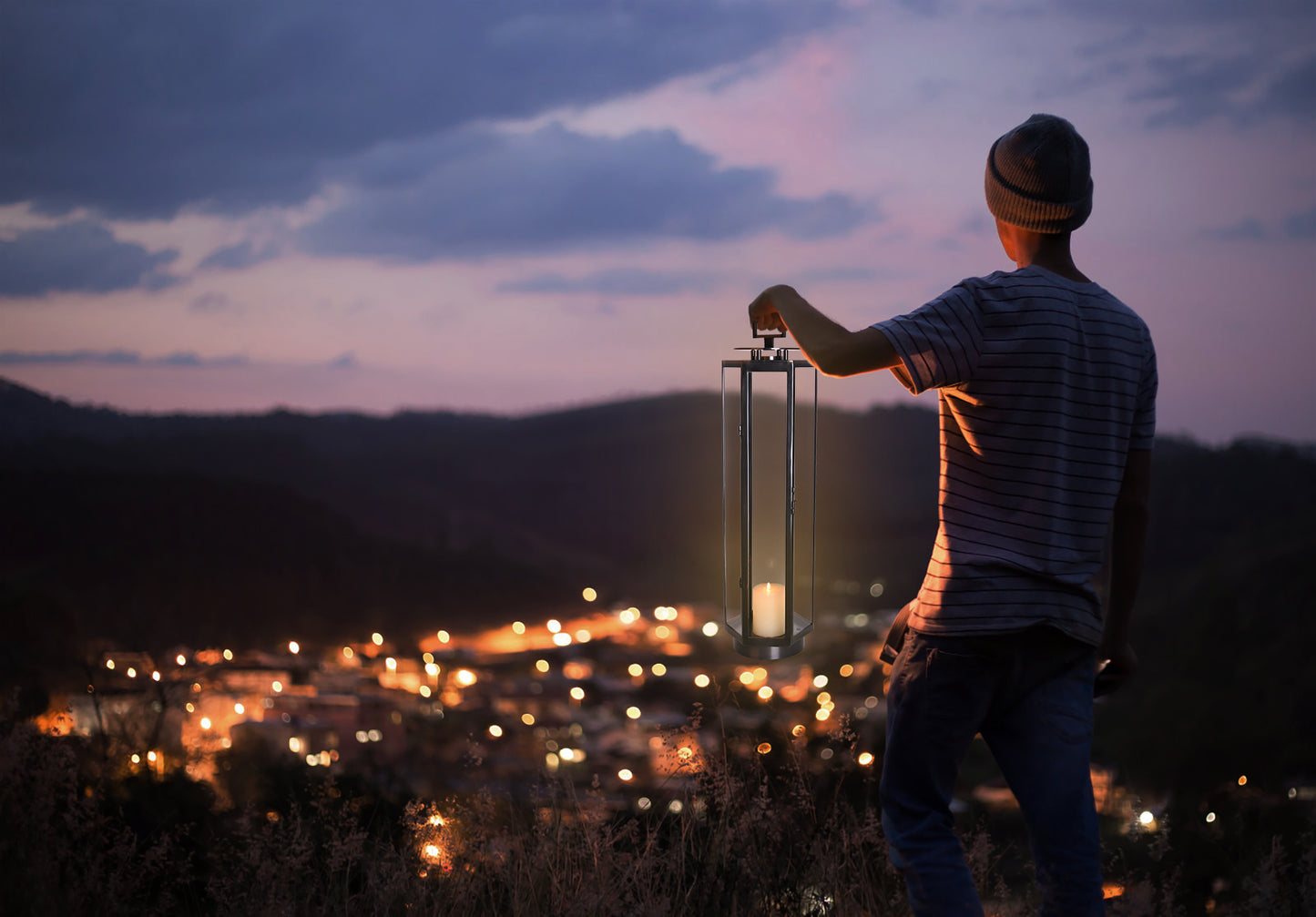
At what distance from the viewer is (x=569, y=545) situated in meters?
16.6

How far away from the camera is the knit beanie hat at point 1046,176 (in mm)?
1258

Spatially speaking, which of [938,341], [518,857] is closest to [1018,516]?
[938,341]

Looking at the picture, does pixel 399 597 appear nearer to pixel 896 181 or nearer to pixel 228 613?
pixel 228 613

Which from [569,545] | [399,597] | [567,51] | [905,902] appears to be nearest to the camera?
[905,902]

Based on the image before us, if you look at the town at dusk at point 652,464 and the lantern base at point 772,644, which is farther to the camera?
the lantern base at point 772,644

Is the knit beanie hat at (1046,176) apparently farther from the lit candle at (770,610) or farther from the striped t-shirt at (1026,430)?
the lit candle at (770,610)

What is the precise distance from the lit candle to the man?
39 centimetres

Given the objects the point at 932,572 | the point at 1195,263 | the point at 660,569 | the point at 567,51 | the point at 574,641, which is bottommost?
the point at 574,641

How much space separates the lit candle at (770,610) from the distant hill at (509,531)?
3.50 meters

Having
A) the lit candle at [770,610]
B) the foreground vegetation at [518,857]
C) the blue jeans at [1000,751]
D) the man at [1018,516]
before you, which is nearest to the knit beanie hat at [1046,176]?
the man at [1018,516]

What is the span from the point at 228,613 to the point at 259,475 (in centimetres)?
436

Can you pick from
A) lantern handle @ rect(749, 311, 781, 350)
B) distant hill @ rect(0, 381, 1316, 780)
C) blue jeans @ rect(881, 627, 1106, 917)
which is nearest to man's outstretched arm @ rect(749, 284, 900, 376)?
lantern handle @ rect(749, 311, 781, 350)

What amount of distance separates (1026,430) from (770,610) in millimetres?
669

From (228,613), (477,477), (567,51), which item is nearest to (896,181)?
(567,51)
